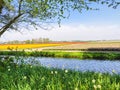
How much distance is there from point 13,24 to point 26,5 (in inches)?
157

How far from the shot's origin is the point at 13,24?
3097 cm

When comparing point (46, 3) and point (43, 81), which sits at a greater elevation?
point (46, 3)

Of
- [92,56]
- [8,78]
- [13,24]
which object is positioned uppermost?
[13,24]

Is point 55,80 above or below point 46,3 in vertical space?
below

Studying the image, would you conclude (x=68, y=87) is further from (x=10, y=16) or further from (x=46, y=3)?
(x=10, y=16)

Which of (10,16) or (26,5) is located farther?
(10,16)

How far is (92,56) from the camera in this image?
56.7 metres

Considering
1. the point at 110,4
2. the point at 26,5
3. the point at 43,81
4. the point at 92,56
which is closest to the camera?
Answer: the point at 43,81

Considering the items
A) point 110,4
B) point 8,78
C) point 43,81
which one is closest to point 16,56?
point 110,4

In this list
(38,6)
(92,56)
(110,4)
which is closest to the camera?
(110,4)

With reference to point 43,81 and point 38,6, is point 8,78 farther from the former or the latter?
point 38,6

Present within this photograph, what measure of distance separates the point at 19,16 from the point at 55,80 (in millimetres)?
15288

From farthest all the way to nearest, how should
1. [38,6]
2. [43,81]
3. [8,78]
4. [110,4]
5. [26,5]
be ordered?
[26,5] < [38,6] < [110,4] < [8,78] < [43,81]

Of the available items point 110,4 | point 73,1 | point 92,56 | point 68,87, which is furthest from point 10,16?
point 92,56
